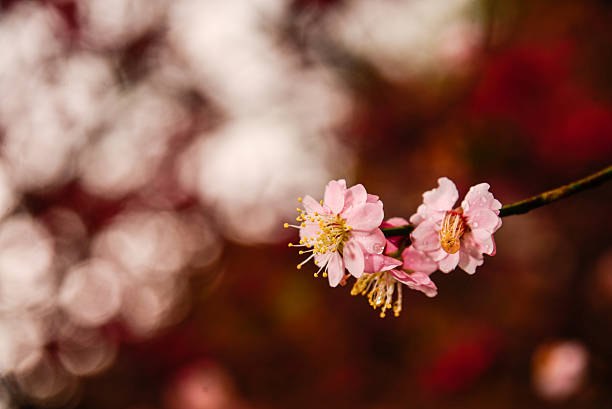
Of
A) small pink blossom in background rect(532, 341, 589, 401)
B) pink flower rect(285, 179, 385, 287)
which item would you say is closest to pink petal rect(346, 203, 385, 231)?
pink flower rect(285, 179, 385, 287)

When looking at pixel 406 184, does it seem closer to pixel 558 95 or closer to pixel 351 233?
pixel 558 95

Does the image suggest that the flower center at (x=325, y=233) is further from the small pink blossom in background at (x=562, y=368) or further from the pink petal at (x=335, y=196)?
the small pink blossom in background at (x=562, y=368)

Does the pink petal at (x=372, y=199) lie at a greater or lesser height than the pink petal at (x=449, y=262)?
greater

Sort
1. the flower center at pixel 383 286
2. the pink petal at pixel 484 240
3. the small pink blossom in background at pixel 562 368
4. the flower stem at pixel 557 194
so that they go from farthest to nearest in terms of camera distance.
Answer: the small pink blossom in background at pixel 562 368
the flower center at pixel 383 286
the pink petal at pixel 484 240
the flower stem at pixel 557 194

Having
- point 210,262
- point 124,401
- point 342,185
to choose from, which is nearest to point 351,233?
point 342,185

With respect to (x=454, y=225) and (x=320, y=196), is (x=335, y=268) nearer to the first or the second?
(x=454, y=225)

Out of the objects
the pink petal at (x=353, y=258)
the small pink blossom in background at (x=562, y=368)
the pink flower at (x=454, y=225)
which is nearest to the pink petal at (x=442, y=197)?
the pink flower at (x=454, y=225)

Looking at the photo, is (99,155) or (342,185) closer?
(342,185)

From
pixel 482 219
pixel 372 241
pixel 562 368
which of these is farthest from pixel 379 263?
pixel 562 368
